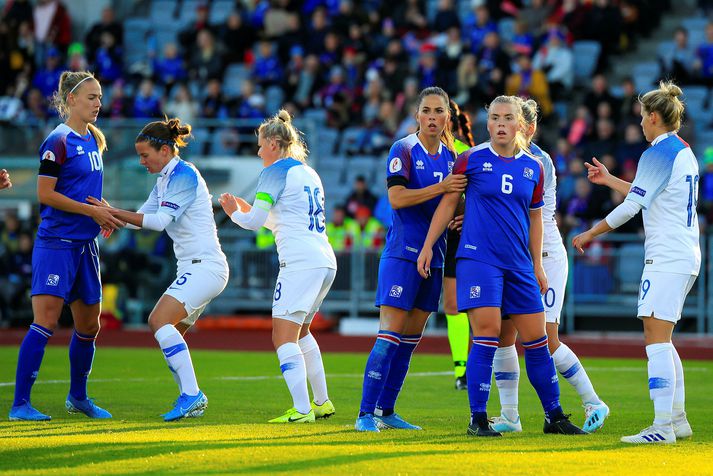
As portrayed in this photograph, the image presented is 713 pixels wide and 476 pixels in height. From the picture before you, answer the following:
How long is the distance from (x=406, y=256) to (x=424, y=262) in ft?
0.76

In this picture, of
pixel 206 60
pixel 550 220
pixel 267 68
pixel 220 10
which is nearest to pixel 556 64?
pixel 267 68

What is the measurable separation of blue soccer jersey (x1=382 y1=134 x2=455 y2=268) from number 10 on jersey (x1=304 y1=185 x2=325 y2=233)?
763mm

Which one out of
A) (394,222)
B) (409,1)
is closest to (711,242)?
(409,1)

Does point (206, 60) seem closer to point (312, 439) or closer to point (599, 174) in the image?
point (599, 174)

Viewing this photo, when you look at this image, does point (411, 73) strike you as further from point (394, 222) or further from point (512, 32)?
point (394, 222)

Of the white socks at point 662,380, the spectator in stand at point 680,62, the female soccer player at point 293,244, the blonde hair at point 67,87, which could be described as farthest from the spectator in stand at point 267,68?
the white socks at point 662,380

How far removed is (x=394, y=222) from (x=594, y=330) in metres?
12.1

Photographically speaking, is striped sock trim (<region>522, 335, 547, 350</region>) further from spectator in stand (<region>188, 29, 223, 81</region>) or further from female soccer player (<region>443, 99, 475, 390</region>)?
spectator in stand (<region>188, 29, 223, 81</region>)

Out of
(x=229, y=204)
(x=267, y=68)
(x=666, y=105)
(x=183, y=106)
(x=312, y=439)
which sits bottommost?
(x=312, y=439)

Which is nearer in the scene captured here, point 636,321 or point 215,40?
point 636,321

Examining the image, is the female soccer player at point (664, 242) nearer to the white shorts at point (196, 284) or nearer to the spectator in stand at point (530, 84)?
the white shorts at point (196, 284)

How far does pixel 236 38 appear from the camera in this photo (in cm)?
2777

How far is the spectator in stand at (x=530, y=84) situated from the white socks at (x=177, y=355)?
14.6 meters

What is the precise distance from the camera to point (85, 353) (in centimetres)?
995
